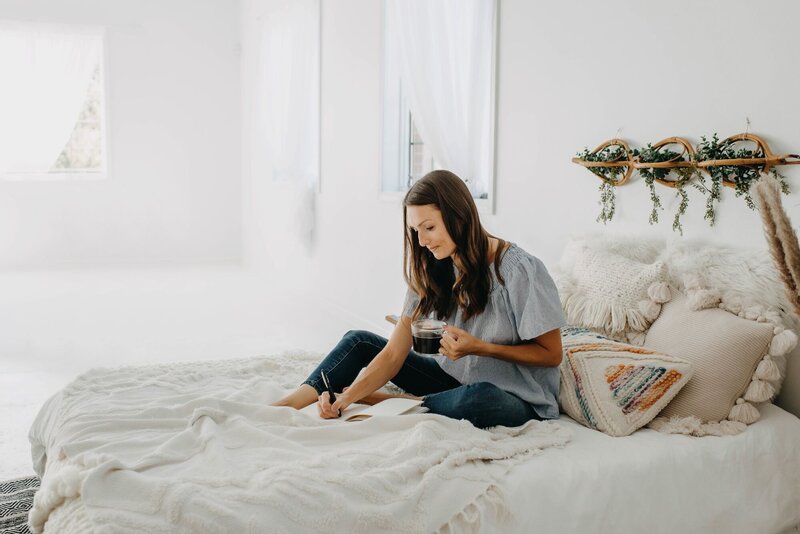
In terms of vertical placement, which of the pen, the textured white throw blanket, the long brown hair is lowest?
the textured white throw blanket

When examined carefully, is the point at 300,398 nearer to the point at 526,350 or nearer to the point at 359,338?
the point at 359,338

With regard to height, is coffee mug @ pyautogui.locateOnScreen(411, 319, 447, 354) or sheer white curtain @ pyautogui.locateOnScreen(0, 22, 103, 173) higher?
sheer white curtain @ pyautogui.locateOnScreen(0, 22, 103, 173)

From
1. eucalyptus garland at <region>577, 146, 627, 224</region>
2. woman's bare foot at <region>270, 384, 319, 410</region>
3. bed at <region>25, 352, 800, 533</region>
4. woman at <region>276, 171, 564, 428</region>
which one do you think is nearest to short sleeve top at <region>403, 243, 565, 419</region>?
woman at <region>276, 171, 564, 428</region>

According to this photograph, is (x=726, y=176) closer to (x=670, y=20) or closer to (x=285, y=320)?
(x=670, y=20)

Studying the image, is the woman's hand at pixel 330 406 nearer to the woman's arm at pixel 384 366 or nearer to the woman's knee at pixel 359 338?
the woman's arm at pixel 384 366

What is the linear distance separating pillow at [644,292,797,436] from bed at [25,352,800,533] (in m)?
0.05

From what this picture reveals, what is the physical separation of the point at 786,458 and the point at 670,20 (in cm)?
138

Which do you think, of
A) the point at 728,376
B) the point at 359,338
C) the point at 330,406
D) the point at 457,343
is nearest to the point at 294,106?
the point at 359,338

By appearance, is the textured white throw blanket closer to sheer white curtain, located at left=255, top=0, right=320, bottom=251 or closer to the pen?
the pen

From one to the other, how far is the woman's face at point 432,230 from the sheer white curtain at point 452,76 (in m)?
1.47

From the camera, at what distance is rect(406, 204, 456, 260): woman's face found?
2.04 metres

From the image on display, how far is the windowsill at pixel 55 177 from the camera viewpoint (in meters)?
7.23

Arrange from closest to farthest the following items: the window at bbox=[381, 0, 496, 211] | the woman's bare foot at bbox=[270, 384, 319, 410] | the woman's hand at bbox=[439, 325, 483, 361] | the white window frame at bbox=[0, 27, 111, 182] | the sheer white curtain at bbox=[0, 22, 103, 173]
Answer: the woman's hand at bbox=[439, 325, 483, 361]
the woman's bare foot at bbox=[270, 384, 319, 410]
the window at bbox=[381, 0, 496, 211]
the sheer white curtain at bbox=[0, 22, 103, 173]
the white window frame at bbox=[0, 27, 111, 182]

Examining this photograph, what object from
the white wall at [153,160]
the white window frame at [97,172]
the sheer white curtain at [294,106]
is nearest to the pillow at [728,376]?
the sheer white curtain at [294,106]
